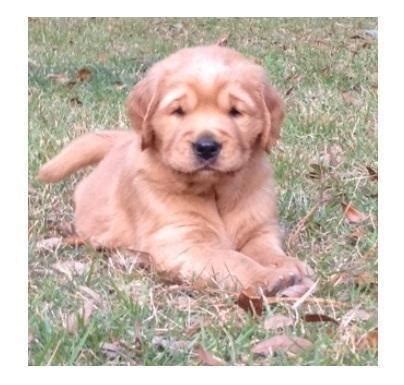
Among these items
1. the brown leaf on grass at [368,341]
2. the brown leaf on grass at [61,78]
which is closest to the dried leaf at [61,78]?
the brown leaf on grass at [61,78]

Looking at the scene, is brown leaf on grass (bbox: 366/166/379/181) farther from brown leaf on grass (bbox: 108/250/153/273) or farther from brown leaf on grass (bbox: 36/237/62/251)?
brown leaf on grass (bbox: 36/237/62/251)

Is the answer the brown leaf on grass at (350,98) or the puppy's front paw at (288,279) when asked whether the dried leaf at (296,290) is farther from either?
the brown leaf on grass at (350,98)

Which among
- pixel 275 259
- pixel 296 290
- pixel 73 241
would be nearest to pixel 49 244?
pixel 73 241

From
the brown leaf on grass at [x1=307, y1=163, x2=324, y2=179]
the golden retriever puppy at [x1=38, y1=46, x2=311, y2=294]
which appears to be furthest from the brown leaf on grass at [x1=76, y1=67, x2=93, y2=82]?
the brown leaf on grass at [x1=307, y1=163, x2=324, y2=179]

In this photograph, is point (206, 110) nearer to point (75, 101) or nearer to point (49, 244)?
point (49, 244)

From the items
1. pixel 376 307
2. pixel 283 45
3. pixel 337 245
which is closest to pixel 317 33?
pixel 283 45

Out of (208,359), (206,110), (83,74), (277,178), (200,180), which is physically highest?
(206,110)
